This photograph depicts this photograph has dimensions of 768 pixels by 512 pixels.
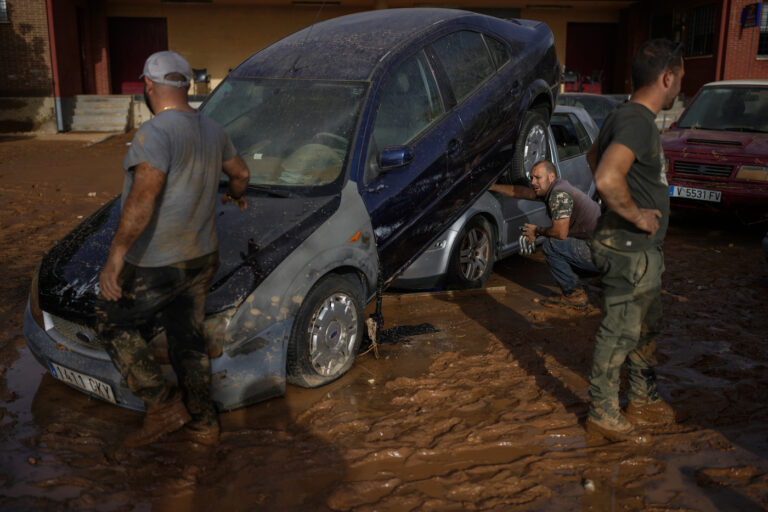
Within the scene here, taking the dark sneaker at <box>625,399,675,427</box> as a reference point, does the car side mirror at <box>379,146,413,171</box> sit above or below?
above

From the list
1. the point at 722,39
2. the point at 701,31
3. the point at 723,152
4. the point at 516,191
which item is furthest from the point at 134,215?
the point at 701,31

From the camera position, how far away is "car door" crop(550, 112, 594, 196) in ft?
22.7

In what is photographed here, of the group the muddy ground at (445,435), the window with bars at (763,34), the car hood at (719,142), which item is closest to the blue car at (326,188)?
the muddy ground at (445,435)

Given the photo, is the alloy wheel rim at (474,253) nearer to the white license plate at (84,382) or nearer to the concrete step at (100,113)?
the white license plate at (84,382)

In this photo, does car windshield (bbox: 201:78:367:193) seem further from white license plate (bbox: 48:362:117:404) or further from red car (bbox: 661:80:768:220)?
red car (bbox: 661:80:768:220)

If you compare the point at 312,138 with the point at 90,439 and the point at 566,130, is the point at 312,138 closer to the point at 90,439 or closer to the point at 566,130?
the point at 90,439

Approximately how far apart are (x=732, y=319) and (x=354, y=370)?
3.12 m

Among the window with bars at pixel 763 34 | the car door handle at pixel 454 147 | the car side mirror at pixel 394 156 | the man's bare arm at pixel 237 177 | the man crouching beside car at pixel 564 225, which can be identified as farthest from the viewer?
the window with bars at pixel 763 34

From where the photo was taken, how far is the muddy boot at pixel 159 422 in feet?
11.2

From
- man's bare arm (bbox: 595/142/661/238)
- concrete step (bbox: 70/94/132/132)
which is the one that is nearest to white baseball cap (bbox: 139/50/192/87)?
man's bare arm (bbox: 595/142/661/238)

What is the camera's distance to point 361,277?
427 centimetres

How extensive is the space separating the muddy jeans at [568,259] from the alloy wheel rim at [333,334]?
2.30m

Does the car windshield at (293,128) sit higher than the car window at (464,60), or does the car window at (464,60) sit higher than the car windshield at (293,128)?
the car window at (464,60)

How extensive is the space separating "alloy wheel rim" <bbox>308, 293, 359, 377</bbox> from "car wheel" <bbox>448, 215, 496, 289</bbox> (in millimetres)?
1626
